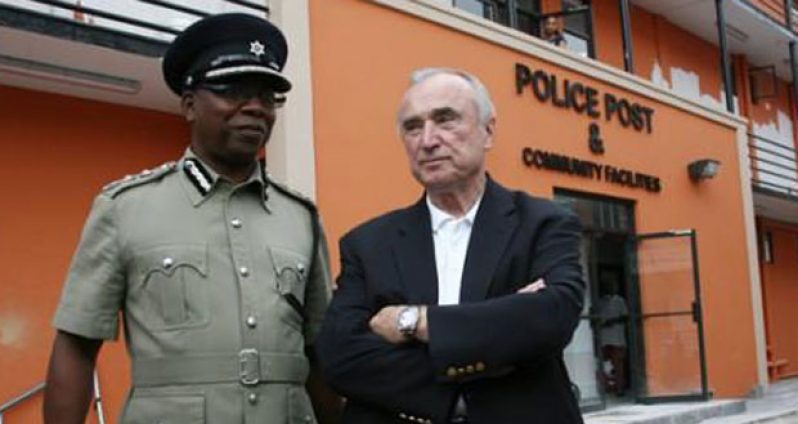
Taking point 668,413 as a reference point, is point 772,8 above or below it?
above

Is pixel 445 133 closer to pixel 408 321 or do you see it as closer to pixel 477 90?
pixel 477 90

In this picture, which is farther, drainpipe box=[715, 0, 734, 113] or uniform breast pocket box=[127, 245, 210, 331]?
drainpipe box=[715, 0, 734, 113]

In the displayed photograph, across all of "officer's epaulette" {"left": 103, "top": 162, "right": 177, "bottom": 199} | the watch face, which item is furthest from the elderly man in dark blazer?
"officer's epaulette" {"left": 103, "top": 162, "right": 177, "bottom": 199}

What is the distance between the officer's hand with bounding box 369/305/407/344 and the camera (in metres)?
2.02

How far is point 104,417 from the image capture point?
260 inches

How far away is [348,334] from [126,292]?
49 cm

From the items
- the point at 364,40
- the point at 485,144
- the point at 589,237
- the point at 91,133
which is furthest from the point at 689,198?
the point at 485,144

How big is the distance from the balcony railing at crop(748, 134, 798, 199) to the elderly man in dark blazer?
13.5 m

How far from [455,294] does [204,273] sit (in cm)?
55

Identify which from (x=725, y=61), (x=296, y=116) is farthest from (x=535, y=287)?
(x=725, y=61)

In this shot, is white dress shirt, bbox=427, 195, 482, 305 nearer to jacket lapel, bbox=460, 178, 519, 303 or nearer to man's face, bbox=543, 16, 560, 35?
jacket lapel, bbox=460, 178, 519, 303

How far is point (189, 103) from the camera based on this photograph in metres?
2.17

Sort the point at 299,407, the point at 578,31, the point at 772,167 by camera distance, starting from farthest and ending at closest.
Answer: the point at 772,167 → the point at 578,31 → the point at 299,407

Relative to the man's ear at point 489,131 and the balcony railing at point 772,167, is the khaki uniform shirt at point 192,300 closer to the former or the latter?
the man's ear at point 489,131
